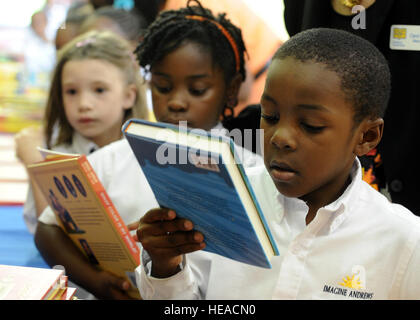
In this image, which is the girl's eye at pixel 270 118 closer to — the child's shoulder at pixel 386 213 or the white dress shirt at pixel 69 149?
the child's shoulder at pixel 386 213

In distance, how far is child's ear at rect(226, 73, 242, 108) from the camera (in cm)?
→ 130

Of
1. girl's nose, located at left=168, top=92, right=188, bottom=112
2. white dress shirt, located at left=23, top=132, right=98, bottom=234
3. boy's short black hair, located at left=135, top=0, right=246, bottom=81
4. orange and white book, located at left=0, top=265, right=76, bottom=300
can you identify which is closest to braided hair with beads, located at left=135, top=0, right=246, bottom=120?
boy's short black hair, located at left=135, top=0, right=246, bottom=81

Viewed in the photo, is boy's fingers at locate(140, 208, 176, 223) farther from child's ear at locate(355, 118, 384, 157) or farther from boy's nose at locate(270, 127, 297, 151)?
child's ear at locate(355, 118, 384, 157)

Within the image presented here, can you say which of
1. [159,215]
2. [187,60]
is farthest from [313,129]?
[187,60]

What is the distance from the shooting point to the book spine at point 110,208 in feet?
3.01

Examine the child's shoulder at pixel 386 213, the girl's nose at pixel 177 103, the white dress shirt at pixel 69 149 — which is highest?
the girl's nose at pixel 177 103

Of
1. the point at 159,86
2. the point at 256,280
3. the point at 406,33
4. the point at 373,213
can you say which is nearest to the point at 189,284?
the point at 256,280

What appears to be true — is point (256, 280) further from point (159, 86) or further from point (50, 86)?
point (50, 86)

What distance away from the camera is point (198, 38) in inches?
49.1

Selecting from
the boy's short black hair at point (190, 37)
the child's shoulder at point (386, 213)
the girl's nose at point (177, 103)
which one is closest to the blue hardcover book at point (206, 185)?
the child's shoulder at point (386, 213)

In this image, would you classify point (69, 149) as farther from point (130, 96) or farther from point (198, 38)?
point (198, 38)

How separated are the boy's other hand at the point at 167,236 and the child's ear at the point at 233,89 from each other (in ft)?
1.99

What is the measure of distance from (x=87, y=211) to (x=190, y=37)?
20.9 inches

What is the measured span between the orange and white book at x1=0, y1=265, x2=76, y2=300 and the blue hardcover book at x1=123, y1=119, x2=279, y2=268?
19 centimetres
